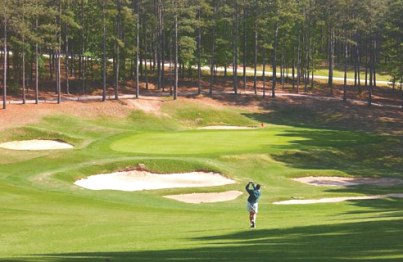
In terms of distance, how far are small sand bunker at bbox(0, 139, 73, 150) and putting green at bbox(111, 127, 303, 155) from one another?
17.2 feet

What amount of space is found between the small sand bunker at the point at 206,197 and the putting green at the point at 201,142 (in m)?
9.85

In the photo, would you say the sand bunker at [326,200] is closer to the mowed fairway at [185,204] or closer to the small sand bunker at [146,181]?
the mowed fairway at [185,204]

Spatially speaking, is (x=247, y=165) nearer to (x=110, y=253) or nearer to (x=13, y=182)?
(x=13, y=182)

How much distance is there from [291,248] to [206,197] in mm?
21342

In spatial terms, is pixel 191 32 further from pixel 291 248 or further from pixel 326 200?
pixel 291 248

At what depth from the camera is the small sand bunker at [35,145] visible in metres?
53.5

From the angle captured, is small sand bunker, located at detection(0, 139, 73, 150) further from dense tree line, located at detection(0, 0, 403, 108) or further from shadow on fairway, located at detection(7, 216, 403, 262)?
shadow on fairway, located at detection(7, 216, 403, 262)

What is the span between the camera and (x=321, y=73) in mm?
132375

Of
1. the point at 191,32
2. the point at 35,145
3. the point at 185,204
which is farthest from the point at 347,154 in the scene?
the point at 191,32

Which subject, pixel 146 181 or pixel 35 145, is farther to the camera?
pixel 35 145

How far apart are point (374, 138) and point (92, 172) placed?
32.3 meters

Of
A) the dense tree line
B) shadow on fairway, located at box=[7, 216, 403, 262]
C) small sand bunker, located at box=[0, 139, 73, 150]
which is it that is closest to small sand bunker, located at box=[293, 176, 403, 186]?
small sand bunker, located at box=[0, 139, 73, 150]

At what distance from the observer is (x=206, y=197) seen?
3812 cm

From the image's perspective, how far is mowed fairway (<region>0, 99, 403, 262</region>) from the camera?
58.1 feet
